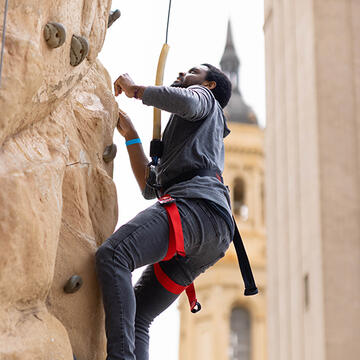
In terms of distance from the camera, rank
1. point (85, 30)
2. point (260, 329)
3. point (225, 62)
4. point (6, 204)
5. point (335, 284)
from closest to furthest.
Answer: point (6, 204), point (85, 30), point (335, 284), point (260, 329), point (225, 62)

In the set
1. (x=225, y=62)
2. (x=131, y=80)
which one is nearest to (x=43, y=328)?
(x=131, y=80)

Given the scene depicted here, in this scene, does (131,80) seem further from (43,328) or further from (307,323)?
(307,323)

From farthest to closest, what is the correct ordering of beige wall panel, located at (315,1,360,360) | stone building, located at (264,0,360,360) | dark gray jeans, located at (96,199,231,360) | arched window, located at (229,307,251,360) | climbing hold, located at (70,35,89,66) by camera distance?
arched window, located at (229,307,251,360) < stone building, located at (264,0,360,360) < beige wall panel, located at (315,1,360,360) < climbing hold, located at (70,35,89,66) < dark gray jeans, located at (96,199,231,360)

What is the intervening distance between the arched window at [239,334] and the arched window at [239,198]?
16.1 feet

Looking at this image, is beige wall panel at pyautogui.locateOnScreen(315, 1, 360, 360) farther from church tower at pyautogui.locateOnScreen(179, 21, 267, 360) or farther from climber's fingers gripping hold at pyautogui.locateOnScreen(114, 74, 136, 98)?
church tower at pyautogui.locateOnScreen(179, 21, 267, 360)

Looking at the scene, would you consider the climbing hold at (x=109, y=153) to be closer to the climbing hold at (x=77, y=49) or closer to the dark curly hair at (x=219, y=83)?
the dark curly hair at (x=219, y=83)

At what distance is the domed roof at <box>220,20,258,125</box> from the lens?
Answer: 58469mm

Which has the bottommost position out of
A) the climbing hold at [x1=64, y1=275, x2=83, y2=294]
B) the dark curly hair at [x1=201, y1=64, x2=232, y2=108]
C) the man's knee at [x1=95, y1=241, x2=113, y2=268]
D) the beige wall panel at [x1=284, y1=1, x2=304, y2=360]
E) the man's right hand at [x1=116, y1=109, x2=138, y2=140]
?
the beige wall panel at [x1=284, y1=1, x2=304, y2=360]

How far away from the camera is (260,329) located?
51031 mm

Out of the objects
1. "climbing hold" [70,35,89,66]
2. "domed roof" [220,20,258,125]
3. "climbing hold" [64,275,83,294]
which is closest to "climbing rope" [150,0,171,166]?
"climbing hold" [70,35,89,66]

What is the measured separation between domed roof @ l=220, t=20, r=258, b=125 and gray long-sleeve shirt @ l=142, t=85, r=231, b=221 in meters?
53.2

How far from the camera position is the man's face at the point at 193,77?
4805mm

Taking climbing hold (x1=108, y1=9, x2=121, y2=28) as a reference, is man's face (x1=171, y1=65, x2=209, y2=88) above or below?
below

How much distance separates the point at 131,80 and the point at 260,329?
47.4 metres
